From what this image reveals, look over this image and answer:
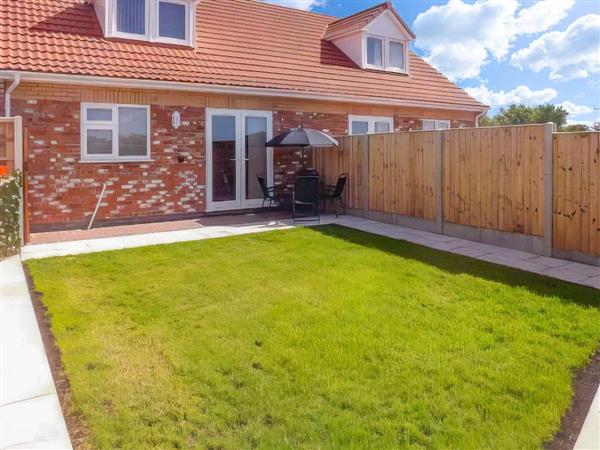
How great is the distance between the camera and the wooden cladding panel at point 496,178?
24.5 ft

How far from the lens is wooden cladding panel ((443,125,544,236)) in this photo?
7.46 metres

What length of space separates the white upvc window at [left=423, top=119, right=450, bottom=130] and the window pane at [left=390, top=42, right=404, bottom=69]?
2428 mm

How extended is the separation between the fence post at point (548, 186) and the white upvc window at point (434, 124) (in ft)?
30.1

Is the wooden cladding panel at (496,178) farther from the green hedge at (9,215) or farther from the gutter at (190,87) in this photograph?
the green hedge at (9,215)

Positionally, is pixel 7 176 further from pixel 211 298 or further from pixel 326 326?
pixel 326 326

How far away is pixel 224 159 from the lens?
39.8 feet

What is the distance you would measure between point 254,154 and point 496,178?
21.5ft

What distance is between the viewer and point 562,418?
3.05 metres

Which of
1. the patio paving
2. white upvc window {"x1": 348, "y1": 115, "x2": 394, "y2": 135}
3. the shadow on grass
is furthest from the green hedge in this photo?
white upvc window {"x1": 348, "y1": 115, "x2": 394, "y2": 135}

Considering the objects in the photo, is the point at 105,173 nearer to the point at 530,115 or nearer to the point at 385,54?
the point at 385,54

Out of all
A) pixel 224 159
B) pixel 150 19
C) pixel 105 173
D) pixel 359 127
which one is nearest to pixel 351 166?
pixel 224 159

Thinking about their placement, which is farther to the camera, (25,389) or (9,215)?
(9,215)

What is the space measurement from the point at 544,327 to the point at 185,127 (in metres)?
9.12

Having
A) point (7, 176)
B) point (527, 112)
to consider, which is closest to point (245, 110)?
point (7, 176)
